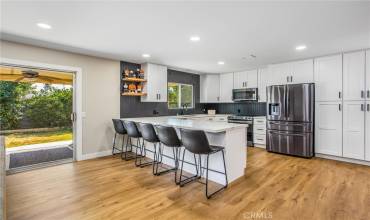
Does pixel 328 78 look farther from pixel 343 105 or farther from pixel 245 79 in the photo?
pixel 245 79

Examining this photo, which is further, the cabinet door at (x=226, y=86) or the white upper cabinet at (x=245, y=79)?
the cabinet door at (x=226, y=86)

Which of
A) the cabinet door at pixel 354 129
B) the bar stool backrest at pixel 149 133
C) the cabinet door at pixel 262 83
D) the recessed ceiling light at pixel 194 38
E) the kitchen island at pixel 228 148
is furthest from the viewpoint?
the cabinet door at pixel 262 83

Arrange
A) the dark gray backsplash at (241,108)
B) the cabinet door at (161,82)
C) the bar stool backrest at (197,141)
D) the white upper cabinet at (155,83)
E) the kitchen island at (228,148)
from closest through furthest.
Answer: the bar stool backrest at (197,141) → the kitchen island at (228,148) → the white upper cabinet at (155,83) → the cabinet door at (161,82) → the dark gray backsplash at (241,108)

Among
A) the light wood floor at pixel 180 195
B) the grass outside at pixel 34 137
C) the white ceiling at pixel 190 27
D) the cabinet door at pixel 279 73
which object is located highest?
the white ceiling at pixel 190 27

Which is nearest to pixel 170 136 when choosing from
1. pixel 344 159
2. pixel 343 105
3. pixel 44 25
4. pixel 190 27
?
pixel 190 27

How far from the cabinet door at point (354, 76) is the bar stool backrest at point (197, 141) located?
3.62 meters

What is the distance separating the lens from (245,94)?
6168mm

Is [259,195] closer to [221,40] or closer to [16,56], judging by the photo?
[221,40]

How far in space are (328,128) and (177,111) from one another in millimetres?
4047

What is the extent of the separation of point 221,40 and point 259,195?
2.52 m

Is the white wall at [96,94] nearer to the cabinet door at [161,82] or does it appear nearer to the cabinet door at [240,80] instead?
the cabinet door at [161,82]

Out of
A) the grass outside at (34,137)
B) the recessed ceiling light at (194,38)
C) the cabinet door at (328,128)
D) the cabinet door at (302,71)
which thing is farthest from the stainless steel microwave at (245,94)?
the grass outside at (34,137)

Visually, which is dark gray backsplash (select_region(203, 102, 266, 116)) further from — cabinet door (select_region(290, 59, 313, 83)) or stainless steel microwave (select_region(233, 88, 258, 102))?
cabinet door (select_region(290, 59, 313, 83))

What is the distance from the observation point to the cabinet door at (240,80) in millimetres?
6289
